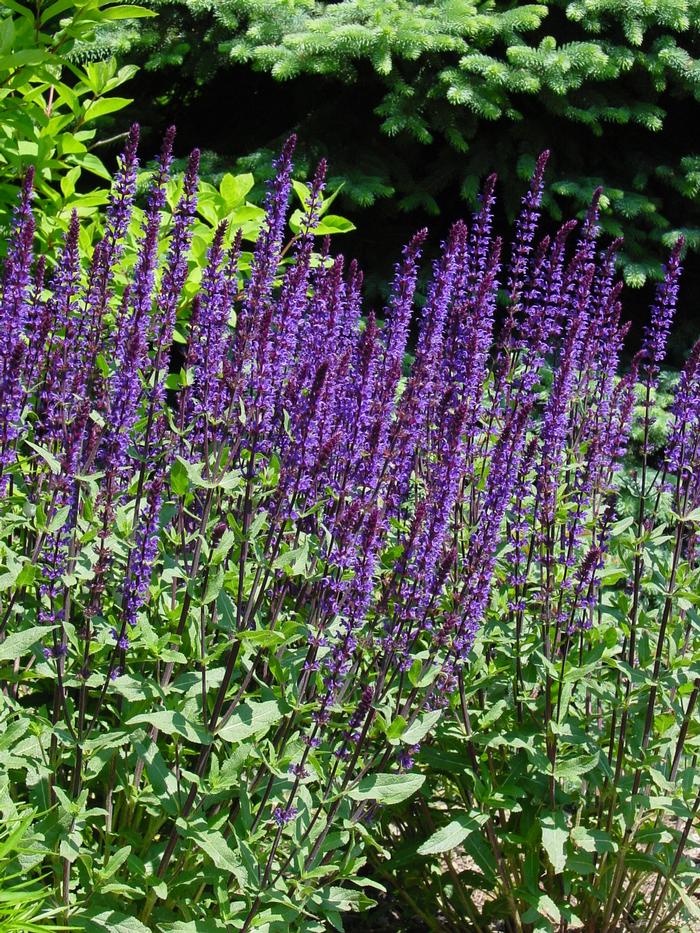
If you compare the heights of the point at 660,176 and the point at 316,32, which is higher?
the point at 316,32

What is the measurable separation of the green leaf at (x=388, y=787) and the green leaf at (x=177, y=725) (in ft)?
1.80

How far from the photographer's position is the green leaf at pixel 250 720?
3.16m

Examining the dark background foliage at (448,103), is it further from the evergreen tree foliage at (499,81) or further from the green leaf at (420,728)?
the green leaf at (420,728)

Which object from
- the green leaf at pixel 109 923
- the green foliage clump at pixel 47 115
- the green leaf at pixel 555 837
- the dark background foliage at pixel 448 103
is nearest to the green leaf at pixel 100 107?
the green foliage clump at pixel 47 115

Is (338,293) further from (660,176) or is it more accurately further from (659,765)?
(660,176)

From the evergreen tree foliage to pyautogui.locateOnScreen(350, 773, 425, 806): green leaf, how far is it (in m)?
4.17

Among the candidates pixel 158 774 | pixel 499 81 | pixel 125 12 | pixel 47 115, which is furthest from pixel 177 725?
pixel 499 81

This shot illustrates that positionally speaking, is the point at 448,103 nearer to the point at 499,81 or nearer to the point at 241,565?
the point at 499,81

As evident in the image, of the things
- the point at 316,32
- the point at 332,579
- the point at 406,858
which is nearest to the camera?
the point at 332,579

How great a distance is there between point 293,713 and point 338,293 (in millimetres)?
1561

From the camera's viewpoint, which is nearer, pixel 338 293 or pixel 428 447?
pixel 338 293

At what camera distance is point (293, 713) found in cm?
334

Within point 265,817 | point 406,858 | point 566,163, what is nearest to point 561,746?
point 406,858

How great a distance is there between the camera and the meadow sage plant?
324 centimetres
